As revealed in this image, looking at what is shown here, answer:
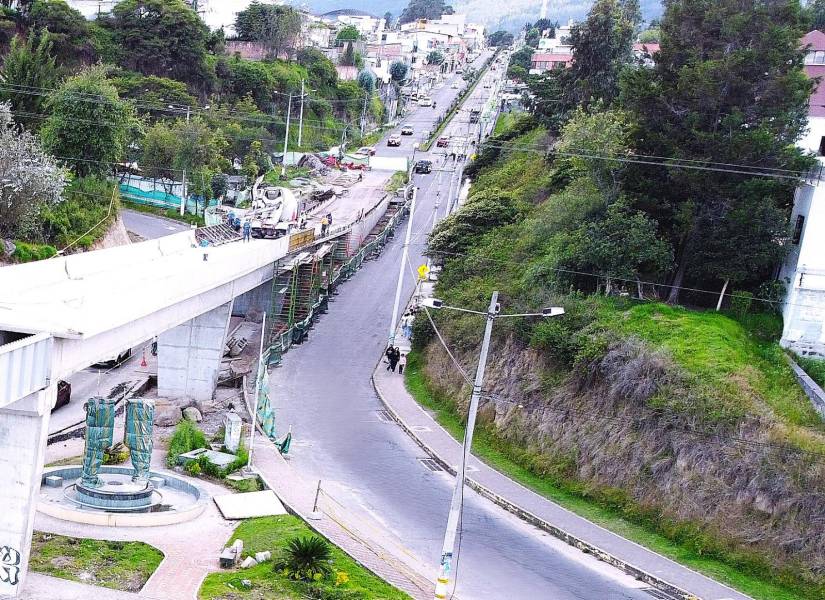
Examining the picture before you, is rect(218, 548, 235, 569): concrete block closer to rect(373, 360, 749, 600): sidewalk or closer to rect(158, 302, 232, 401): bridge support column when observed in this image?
rect(373, 360, 749, 600): sidewalk

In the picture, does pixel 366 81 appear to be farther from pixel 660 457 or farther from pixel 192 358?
pixel 660 457

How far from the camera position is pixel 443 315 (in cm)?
4441

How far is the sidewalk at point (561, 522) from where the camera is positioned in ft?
85.7

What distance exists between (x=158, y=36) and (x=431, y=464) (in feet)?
209

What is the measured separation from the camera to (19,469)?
70.3 ft

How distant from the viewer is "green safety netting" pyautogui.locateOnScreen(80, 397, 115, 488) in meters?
25.5

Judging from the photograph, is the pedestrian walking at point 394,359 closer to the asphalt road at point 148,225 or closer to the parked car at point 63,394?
the parked car at point 63,394

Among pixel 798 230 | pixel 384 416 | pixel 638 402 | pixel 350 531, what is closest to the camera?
pixel 350 531

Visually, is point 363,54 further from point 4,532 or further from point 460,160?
point 4,532

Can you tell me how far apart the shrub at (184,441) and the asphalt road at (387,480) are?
10.3 feet

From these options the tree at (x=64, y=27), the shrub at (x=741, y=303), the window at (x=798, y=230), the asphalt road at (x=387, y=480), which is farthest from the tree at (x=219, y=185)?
the window at (x=798, y=230)

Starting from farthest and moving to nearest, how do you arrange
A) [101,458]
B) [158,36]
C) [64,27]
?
[158,36], [64,27], [101,458]

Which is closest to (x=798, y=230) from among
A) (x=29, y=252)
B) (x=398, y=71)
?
(x=29, y=252)

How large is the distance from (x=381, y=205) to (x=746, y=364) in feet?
142
